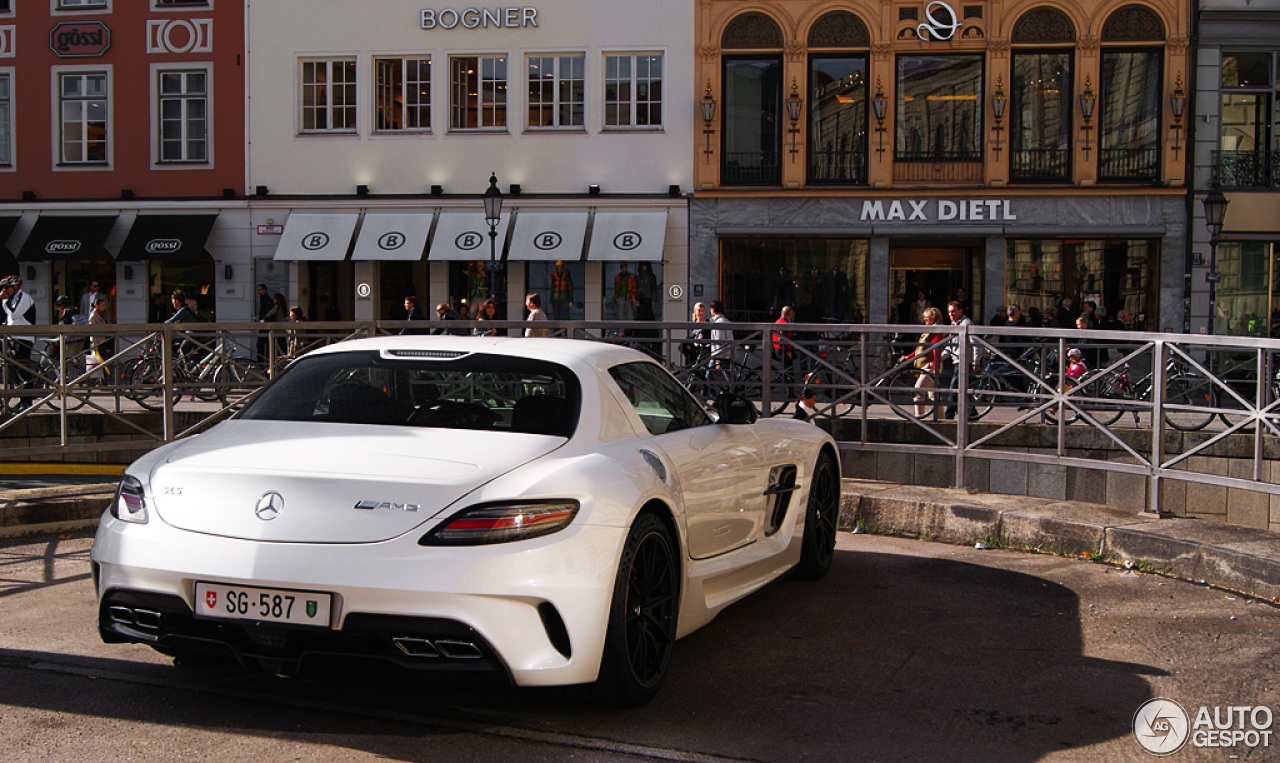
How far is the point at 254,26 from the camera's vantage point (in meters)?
28.4

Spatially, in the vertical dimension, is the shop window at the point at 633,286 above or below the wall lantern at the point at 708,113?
below

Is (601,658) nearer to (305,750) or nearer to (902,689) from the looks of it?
(305,750)

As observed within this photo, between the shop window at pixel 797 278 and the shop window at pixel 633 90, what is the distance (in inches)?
132

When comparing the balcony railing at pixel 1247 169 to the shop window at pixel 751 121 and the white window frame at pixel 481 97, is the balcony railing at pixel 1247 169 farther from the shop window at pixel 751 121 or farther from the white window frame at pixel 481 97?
the white window frame at pixel 481 97

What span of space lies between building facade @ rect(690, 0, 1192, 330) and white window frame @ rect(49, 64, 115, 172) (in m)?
Result: 13.8

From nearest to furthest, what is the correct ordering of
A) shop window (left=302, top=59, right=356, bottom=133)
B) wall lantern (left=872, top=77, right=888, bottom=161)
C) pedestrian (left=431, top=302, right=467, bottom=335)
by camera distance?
pedestrian (left=431, top=302, right=467, bottom=335)
wall lantern (left=872, top=77, right=888, bottom=161)
shop window (left=302, top=59, right=356, bottom=133)

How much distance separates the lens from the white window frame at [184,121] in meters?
28.6

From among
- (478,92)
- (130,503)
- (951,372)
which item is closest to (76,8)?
(478,92)

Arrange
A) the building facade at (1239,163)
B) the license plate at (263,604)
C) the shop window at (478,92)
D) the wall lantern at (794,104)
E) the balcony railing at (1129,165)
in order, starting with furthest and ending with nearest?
1. the shop window at (478,92)
2. the wall lantern at (794,104)
3. the balcony railing at (1129,165)
4. the building facade at (1239,163)
5. the license plate at (263,604)

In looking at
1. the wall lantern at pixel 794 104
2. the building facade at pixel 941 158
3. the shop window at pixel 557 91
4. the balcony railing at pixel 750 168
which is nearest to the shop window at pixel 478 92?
the shop window at pixel 557 91

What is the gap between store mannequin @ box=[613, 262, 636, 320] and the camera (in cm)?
2705

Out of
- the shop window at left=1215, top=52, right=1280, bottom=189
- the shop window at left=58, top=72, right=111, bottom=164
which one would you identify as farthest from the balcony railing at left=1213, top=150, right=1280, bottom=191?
the shop window at left=58, top=72, right=111, bottom=164

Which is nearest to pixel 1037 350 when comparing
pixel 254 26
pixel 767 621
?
pixel 767 621

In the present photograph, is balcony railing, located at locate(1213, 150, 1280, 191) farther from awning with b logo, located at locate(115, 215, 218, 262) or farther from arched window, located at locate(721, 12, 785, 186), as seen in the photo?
awning with b logo, located at locate(115, 215, 218, 262)
